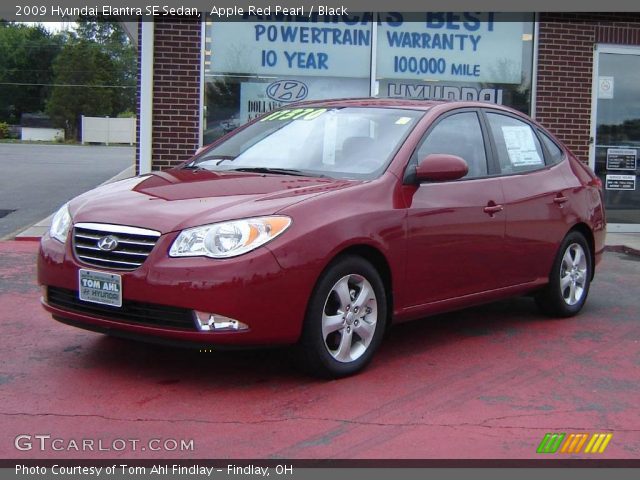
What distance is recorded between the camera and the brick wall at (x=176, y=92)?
10.7 m

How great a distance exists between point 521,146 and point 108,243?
3279 millimetres

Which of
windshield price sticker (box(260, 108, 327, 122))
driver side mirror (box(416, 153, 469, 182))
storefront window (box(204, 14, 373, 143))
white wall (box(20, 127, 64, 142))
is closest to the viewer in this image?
driver side mirror (box(416, 153, 469, 182))

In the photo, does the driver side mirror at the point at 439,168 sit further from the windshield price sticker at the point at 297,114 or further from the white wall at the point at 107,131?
the white wall at the point at 107,131

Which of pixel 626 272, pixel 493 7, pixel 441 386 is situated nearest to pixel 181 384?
pixel 441 386

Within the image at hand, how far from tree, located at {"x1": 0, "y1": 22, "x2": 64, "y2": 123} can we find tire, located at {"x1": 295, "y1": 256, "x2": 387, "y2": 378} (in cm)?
8186

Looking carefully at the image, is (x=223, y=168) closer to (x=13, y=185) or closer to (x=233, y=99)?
(x=233, y=99)

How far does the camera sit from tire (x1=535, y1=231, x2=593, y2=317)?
670cm

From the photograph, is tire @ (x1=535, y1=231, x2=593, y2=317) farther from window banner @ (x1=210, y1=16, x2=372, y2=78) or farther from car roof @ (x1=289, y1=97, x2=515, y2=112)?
window banner @ (x1=210, y1=16, x2=372, y2=78)

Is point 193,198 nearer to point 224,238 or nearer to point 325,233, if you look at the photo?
point 224,238

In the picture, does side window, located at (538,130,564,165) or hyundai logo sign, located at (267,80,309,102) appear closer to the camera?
side window, located at (538,130,564,165)

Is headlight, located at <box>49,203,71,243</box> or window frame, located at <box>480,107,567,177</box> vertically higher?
window frame, located at <box>480,107,567,177</box>

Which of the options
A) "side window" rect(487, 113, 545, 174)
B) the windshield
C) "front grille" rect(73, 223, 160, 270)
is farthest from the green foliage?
"front grille" rect(73, 223, 160, 270)

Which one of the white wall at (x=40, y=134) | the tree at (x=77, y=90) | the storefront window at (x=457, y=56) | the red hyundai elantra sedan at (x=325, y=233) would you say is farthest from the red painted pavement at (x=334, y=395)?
the tree at (x=77, y=90)

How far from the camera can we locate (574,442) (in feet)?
13.7
